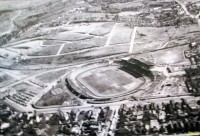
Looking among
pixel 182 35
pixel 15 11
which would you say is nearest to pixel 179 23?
pixel 182 35

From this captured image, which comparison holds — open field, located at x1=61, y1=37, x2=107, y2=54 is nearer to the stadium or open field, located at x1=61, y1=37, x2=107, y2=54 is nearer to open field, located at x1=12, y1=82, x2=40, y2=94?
the stadium

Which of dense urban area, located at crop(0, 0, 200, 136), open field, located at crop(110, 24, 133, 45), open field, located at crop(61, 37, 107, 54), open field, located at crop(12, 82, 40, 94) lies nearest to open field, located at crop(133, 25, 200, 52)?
dense urban area, located at crop(0, 0, 200, 136)

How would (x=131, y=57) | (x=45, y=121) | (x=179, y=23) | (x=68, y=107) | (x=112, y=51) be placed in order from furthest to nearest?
(x=179, y=23) → (x=112, y=51) → (x=131, y=57) → (x=68, y=107) → (x=45, y=121)

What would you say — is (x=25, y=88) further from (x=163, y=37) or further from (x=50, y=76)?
(x=163, y=37)

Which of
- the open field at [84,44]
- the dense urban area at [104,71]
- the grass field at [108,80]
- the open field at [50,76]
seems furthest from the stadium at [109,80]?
the open field at [84,44]

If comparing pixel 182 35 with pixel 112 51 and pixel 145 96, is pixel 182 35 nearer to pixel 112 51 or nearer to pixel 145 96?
pixel 112 51

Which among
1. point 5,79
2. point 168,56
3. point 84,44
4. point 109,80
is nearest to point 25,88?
point 5,79
